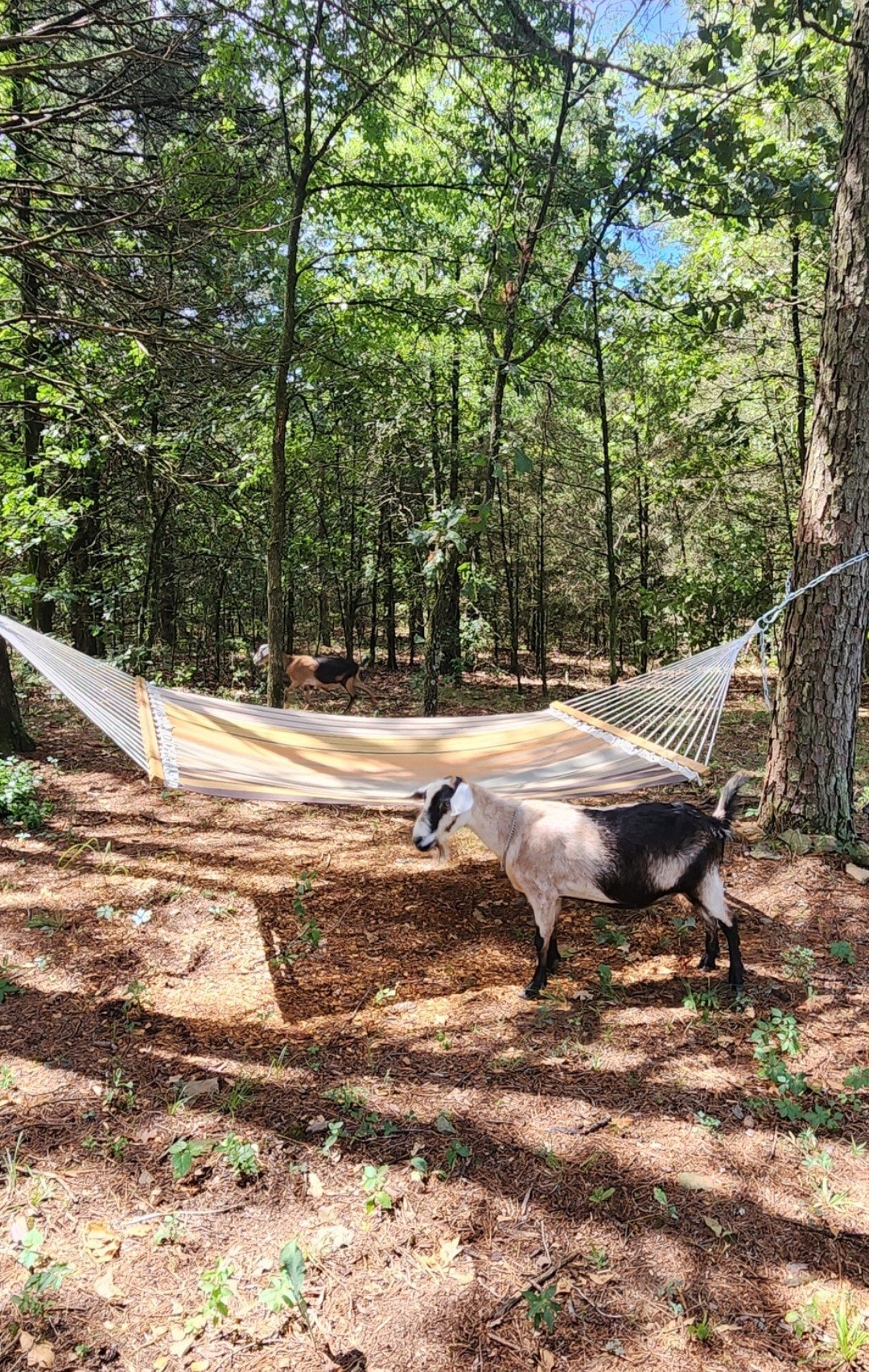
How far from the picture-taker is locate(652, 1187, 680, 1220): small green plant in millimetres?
1595

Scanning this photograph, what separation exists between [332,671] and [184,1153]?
5.91 m

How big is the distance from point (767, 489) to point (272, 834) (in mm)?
7142

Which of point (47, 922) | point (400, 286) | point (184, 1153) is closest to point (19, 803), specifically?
point (47, 922)

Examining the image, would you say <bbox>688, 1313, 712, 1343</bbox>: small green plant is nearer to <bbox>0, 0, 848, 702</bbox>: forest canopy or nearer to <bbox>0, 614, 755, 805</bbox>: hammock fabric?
<bbox>0, 614, 755, 805</bbox>: hammock fabric

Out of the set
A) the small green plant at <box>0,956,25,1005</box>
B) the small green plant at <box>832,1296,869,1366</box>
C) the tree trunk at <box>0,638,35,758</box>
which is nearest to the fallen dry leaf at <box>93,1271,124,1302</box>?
the small green plant at <box>0,956,25,1005</box>

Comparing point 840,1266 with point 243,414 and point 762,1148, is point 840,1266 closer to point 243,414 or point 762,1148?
point 762,1148

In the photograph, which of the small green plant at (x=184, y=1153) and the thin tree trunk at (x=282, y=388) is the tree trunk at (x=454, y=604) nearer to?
the thin tree trunk at (x=282, y=388)

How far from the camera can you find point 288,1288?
54.6 inches

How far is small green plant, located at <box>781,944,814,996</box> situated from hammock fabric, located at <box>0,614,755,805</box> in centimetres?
70

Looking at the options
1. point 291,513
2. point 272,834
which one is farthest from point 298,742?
point 291,513

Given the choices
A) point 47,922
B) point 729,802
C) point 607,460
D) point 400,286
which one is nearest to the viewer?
point 729,802

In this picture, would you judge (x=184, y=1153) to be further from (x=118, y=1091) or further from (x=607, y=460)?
(x=607, y=460)

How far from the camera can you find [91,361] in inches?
206

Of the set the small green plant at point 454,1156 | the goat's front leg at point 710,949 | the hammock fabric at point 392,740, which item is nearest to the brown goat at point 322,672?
the hammock fabric at point 392,740
